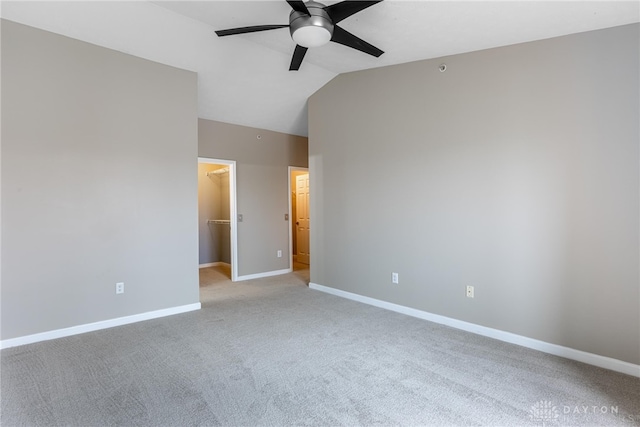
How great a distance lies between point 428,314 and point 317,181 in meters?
2.39

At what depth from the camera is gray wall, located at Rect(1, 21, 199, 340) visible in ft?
9.52

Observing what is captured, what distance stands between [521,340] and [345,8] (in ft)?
10.3

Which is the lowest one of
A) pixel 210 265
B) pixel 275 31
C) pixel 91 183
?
pixel 210 265

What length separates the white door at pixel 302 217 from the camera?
7.07 meters

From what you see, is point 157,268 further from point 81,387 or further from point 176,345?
point 81,387

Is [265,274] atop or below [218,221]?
below

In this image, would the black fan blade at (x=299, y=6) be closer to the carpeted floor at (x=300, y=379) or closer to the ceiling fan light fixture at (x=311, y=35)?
the ceiling fan light fixture at (x=311, y=35)

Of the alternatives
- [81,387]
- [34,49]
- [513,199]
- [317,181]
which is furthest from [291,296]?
[34,49]

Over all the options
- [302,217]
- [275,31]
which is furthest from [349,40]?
[302,217]

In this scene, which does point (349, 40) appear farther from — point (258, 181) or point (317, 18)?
point (258, 181)

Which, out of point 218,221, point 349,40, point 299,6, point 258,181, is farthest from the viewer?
point 218,221

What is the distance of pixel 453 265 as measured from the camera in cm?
332

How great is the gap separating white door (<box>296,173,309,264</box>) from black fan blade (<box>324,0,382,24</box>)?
477cm

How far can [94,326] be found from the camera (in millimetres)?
3270
